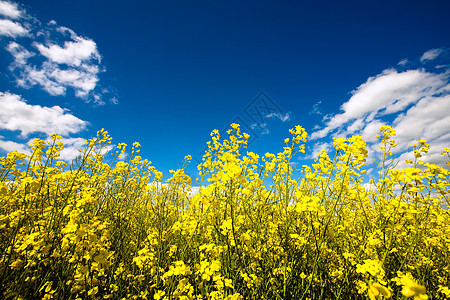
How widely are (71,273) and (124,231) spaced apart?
138 cm

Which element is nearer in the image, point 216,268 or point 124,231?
point 216,268

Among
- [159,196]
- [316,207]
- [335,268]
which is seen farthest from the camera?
[159,196]

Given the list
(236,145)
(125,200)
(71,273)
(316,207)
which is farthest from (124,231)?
(316,207)

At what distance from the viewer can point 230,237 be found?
7.91ft

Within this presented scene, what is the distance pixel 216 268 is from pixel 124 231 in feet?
9.18

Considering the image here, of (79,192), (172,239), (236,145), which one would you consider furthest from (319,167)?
(79,192)

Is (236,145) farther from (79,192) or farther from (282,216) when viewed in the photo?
(79,192)

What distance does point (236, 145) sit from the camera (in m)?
3.42

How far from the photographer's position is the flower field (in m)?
2.04

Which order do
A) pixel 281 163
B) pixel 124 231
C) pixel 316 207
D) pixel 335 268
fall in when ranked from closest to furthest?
1. pixel 316 207
2. pixel 335 268
3. pixel 281 163
4. pixel 124 231

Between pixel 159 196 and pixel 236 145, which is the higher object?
pixel 236 145

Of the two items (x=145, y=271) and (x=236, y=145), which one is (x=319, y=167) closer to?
(x=236, y=145)

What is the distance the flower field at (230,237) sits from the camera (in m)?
2.04

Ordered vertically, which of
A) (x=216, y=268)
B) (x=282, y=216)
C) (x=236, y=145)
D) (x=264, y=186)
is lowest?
(x=216, y=268)
